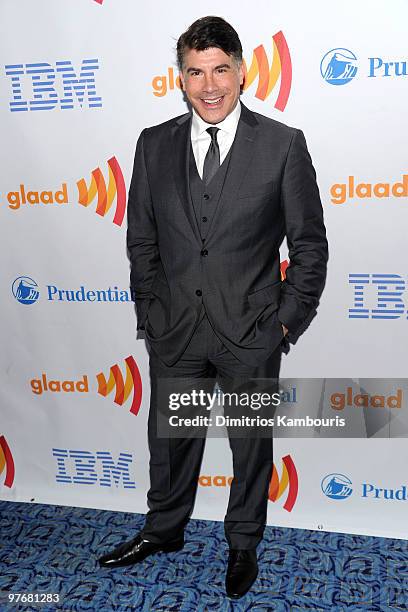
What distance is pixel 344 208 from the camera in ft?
8.58

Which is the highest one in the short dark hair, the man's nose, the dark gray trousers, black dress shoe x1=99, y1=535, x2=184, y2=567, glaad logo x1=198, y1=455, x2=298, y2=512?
the short dark hair

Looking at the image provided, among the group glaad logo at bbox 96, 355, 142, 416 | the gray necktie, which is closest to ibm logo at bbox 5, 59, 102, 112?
the gray necktie

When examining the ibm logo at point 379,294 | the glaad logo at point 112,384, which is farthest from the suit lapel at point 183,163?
the glaad logo at point 112,384

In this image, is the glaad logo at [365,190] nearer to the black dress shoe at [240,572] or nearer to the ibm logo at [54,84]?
the ibm logo at [54,84]

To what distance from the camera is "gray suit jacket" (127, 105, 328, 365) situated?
2299 mm

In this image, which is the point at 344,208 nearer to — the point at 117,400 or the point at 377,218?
the point at 377,218

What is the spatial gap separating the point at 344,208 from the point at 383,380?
2.56ft

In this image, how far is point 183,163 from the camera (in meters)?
2.38

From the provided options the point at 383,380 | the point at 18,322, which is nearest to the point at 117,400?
the point at 18,322

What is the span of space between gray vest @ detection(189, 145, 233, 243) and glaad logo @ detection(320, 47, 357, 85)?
55 cm

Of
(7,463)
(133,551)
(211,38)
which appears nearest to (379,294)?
(211,38)

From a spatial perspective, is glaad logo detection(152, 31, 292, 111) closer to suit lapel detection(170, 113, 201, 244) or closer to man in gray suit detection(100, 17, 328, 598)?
man in gray suit detection(100, 17, 328, 598)

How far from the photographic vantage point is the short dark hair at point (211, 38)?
2178 millimetres

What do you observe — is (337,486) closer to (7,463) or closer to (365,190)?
(365,190)
